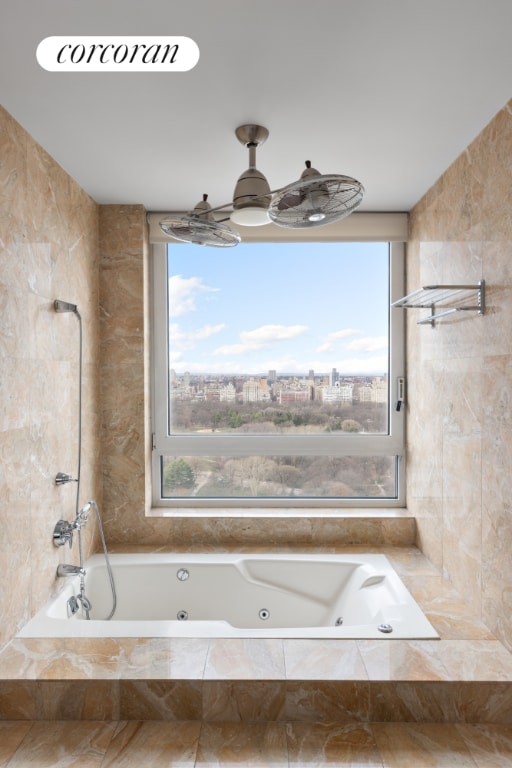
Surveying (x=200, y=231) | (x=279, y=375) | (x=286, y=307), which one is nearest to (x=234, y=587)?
(x=279, y=375)

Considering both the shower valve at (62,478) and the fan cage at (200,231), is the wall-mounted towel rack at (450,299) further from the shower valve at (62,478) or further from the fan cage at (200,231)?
the shower valve at (62,478)

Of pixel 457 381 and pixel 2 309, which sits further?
pixel 457 381

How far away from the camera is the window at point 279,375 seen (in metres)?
2.83

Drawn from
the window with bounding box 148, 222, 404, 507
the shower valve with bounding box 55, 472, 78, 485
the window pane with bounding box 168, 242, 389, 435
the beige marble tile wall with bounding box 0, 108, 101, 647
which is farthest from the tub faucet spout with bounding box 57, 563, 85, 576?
the window pane with bounding box 168, 242, 389, 435

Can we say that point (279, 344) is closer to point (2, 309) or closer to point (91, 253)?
point (91, 253)

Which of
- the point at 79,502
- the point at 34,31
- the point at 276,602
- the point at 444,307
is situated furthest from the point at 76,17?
the point at 276,602

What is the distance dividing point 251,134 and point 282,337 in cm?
125

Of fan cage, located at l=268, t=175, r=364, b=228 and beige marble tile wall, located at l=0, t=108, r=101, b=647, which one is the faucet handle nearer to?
beige marble tile wall, located at l=0, t=108, r=101, b=647

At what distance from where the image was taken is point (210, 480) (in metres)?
2.86

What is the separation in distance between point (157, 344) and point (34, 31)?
Answer: 170 cm

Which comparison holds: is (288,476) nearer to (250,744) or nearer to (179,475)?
(179,475)

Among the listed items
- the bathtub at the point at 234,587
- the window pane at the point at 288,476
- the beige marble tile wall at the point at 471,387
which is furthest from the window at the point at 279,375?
the bathtub at the point at 234,587

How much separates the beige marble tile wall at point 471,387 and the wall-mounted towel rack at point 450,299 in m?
0.04

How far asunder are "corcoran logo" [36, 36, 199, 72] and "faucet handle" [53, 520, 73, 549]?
67.3 inches
